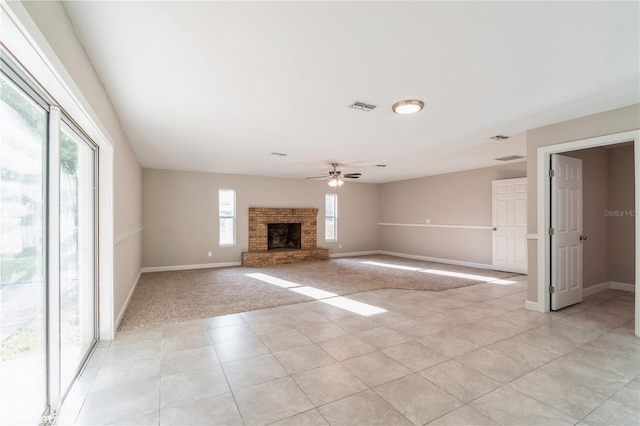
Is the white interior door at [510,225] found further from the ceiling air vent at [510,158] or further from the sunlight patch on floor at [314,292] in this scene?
the sunlight patch on floor at [314,292]

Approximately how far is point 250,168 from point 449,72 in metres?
5.15

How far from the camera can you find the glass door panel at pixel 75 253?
7.17ft

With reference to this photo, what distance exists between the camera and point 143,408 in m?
1.92

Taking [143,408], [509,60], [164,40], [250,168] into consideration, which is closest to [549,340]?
[509,60]

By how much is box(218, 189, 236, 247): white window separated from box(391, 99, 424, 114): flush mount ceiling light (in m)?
5.50

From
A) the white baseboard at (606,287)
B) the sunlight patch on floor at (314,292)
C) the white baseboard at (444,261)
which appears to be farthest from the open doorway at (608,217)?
the sunlight patch on floor at (314,292)

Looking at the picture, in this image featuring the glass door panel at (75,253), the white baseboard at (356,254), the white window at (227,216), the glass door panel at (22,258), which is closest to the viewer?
the glass door panel at (22,258)

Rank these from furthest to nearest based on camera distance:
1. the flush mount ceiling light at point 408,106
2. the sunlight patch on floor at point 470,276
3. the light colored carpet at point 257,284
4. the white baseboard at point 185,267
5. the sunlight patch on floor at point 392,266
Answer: the sunlight patch on floor at point 392,266 → the white baseboard at point 185,267 → the sunlight patch on floor at point 470,276 → the light colored carpet at point 257,284 → the flush mount ceiling light at point 408,106

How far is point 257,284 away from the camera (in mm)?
5426

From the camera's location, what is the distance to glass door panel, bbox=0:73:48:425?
1.35 m

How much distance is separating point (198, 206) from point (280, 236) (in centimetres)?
244

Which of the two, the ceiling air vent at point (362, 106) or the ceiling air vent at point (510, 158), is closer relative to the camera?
the ceiling air vent at point (362, 106)

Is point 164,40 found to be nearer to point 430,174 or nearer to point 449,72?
point 449,72

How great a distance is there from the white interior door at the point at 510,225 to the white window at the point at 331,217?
13.8 ft
